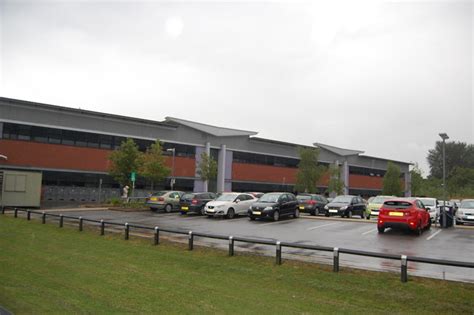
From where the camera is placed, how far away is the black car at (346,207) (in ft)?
83.7

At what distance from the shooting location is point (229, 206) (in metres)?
23.2

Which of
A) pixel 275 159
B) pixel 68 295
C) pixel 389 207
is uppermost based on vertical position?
pixel 275 159

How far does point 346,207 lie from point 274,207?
6522 millimetres

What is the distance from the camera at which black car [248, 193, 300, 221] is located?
69.6 ft

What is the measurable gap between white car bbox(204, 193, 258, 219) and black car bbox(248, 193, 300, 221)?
65.9 inches

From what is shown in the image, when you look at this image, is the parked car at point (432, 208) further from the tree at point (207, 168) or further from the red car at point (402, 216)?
the tree at point (207, 168)

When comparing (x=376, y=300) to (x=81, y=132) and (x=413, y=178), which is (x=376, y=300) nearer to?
(x=81, y=132)

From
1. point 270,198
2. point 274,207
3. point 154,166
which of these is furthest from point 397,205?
point 154,166

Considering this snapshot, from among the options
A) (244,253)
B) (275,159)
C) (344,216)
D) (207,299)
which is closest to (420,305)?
(207,299)

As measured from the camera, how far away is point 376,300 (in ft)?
24.4

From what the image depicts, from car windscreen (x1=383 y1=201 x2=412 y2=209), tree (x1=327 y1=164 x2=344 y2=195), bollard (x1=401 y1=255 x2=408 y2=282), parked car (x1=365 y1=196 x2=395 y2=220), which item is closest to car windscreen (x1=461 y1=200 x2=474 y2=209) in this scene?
parked car (x1=365 y1=196 x2=395 y2=220)

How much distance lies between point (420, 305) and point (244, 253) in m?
5.39

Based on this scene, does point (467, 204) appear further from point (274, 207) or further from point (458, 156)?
point (458, 156)

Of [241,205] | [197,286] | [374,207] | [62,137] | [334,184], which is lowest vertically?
[197,286]
